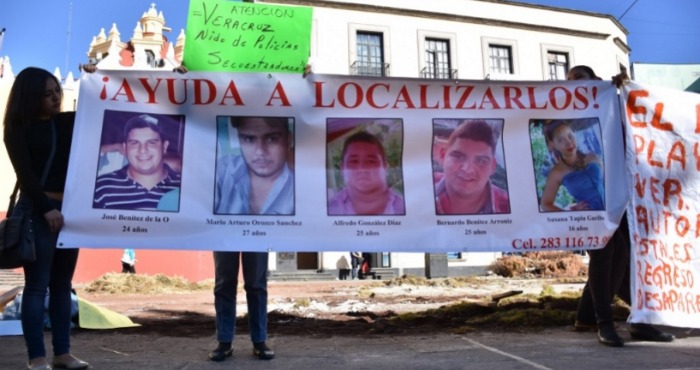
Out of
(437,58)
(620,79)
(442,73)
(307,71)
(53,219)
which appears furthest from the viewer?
(437,58)

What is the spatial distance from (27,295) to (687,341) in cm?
439

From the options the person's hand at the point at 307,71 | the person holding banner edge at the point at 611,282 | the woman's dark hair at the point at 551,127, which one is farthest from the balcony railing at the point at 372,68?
the person's hand at the point at 307,71

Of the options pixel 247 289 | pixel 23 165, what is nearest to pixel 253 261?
pixel 247 289

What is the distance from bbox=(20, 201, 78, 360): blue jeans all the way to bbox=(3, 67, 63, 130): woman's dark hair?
54 centimetres

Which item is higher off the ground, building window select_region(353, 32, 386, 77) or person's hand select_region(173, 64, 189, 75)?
building window select_region(353, 32, 386, 77)

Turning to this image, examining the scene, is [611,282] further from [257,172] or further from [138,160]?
[138,160]

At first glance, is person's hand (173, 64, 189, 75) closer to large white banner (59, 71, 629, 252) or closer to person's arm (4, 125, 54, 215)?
large white banner (59, 71, 629, 252)

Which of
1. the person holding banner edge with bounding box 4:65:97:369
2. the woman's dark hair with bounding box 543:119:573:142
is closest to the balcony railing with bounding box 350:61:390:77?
the woman's dark hair with bounding box 543:119:573:142

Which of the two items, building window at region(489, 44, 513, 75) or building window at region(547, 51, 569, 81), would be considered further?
building window at region(547, 51, 569, 81)

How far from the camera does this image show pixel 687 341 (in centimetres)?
387

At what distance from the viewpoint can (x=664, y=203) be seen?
12.4 feet

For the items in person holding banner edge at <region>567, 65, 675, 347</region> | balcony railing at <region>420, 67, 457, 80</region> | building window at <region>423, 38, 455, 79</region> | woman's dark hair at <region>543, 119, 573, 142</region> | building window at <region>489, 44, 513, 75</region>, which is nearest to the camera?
person holding banner edge at <region>567, 65, 675, 347</region>

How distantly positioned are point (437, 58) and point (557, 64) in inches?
249

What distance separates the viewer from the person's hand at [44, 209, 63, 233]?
3025 mm
